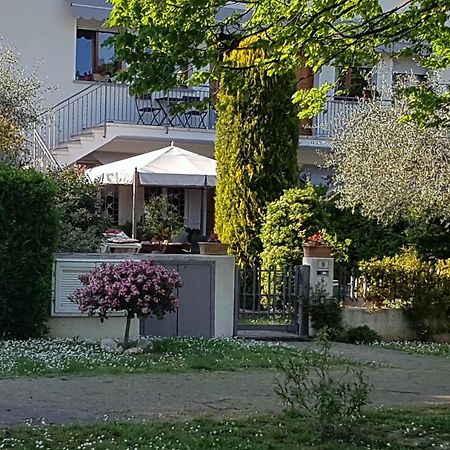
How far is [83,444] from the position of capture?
21.8 feet

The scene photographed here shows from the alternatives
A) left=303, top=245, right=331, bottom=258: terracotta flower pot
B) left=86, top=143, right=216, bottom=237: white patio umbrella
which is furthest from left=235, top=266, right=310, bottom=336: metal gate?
left=86, top=143, right=216, bottom=237: white patio umbrella

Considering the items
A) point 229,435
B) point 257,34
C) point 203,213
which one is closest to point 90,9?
point 203,213

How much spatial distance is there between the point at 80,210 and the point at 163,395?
264 inches

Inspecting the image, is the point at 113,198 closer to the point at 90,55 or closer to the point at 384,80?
the point at 90,55

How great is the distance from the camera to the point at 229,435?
7160 millimetres

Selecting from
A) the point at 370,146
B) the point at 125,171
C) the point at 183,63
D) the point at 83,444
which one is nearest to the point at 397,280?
the point at 370,146

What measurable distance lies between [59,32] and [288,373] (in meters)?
16.8

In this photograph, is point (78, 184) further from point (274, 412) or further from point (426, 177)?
point (274, 412)

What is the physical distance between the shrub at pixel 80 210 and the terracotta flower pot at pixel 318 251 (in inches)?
138

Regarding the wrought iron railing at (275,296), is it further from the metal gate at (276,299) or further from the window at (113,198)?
the window at (113,198)

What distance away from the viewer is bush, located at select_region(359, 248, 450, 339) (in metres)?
14.9

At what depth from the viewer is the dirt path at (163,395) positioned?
803cm

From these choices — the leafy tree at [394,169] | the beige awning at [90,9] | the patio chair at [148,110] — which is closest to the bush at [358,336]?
the leafy tree at [394,169]

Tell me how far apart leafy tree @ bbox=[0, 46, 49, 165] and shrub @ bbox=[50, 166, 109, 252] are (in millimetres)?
1176
